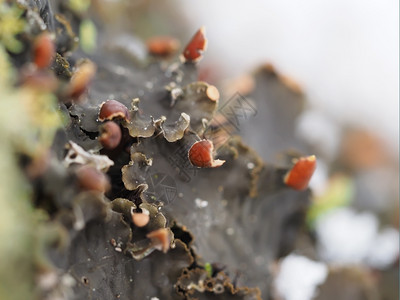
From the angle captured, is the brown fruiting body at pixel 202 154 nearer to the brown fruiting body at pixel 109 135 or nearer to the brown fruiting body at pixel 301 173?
the brown fruiting body at pixel 109 135

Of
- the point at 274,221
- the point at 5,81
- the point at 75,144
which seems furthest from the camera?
the point at 274,221

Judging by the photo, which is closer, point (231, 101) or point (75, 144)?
point (75, 144)

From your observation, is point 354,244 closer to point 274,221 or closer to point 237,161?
point 274,221

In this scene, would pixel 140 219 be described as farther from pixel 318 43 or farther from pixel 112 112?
pixel 318 43

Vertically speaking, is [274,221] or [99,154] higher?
[99,154]

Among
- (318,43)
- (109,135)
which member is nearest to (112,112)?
(109,135)

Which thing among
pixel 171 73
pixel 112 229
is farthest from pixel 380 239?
pixel 112 229

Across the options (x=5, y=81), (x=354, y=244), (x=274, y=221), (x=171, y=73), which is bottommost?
(x=354, y=244)
